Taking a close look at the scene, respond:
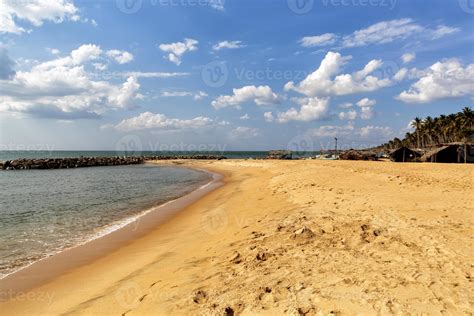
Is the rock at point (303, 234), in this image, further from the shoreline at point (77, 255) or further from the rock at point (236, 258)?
the shoreline at point (77, 255)

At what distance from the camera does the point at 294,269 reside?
6.23m

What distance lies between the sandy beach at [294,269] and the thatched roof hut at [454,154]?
30.4 metres

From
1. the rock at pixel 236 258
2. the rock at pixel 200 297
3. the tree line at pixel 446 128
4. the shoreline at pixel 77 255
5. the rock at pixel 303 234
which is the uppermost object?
the tree line at pixel 446 128

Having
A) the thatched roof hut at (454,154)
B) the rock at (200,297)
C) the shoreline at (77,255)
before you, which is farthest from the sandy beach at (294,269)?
the thatched roof hut at (454,154)

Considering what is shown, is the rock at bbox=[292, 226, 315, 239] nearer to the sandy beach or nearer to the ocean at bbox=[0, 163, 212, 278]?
the sandy beach

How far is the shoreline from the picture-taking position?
7.61 meters

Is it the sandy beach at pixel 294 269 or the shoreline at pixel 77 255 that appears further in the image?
the shoreline at pixel 77 255

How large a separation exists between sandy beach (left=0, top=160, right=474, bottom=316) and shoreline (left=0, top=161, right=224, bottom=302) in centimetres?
34

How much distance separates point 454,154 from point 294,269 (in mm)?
40664

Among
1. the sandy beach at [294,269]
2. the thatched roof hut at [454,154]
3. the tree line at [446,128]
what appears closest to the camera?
the sandy beach at [294,269]

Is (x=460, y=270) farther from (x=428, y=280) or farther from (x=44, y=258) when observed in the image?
(x=44, y=258)

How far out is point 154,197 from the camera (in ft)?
72.9

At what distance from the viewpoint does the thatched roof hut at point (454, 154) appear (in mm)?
36906

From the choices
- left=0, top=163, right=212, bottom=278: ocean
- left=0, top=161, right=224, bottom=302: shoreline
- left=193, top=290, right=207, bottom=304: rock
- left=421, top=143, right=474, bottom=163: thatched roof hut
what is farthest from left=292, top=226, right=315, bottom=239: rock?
left=421, top=143, right=474, bottom=163: thatched roof hut
